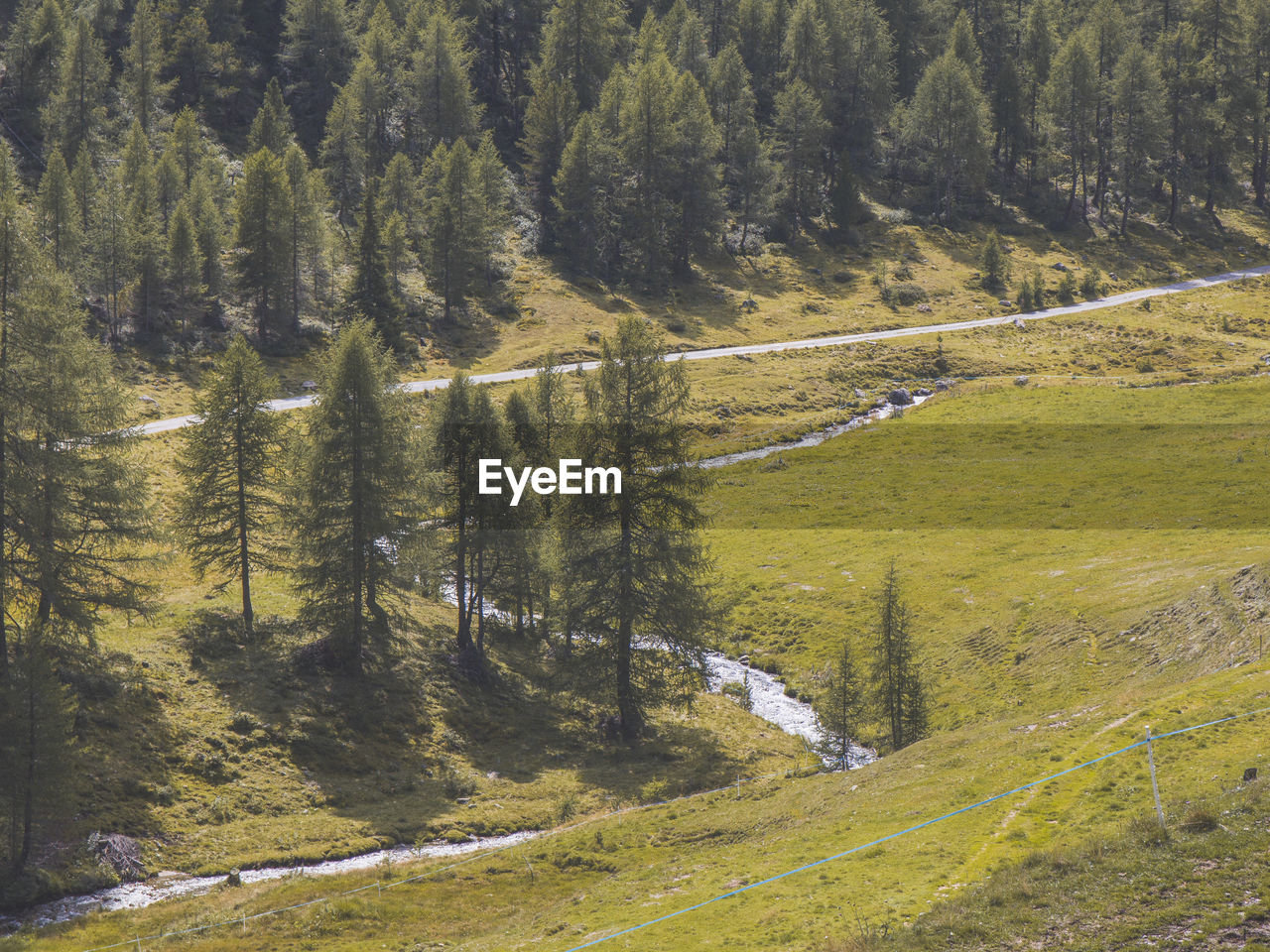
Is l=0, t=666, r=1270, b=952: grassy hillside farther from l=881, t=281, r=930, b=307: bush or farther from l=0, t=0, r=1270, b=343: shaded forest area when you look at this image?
l=881, t=281, r=930, b=307: bush

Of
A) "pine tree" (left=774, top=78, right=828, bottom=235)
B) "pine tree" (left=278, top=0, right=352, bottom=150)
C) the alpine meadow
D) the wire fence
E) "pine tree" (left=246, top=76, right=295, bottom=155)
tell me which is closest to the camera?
the wire fence

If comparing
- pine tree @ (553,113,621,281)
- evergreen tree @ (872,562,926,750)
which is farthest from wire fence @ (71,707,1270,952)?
pine tree @ (553,113,621,281)

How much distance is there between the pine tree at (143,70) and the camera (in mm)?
123125

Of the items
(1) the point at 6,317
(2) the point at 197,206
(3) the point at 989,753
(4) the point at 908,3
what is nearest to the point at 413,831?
(3) the point at 989,753

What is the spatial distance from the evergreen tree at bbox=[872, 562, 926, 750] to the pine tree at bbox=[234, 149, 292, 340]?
242ft

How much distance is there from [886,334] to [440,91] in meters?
61.3

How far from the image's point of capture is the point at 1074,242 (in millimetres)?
139125

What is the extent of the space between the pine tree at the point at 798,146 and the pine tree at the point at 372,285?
57496 millimetres


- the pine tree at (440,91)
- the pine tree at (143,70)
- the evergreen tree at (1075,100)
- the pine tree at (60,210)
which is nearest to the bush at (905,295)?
the evergreen tree at (1075,100)

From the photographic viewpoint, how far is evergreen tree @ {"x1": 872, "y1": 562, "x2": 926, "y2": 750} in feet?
135

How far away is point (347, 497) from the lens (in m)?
46.5

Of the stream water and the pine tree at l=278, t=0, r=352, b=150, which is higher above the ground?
the pine tree at l=278, t=0, r=352, b=150

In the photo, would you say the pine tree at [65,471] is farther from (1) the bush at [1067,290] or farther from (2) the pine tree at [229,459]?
(1) the bush at [1067,290]

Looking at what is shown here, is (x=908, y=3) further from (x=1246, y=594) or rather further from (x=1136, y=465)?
(x=1246, y=594)
